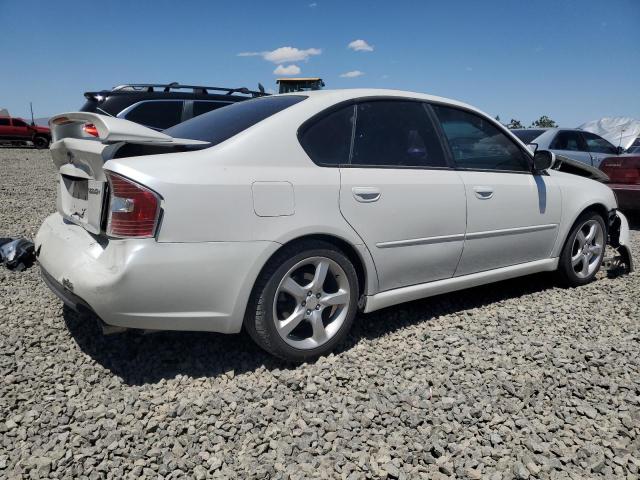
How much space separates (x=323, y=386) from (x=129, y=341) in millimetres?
1283

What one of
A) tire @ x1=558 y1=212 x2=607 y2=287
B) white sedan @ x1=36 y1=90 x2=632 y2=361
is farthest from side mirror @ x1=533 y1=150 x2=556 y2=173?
tire @ x1=558 y1=212 x2=607 y2=287

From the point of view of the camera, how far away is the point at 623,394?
8.65 feet

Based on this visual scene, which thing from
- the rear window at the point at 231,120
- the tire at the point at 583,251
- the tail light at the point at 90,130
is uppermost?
the rear window at the point at 231,120

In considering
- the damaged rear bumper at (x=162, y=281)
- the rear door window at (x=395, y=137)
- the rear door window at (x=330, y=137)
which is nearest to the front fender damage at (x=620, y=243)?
the rear door window at (x=395, y=137)

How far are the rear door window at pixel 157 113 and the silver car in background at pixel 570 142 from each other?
19.2 feet

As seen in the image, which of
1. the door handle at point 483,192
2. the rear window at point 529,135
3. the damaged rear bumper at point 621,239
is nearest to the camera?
the door handle at point 483,192

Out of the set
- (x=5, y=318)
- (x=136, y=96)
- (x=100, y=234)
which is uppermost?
(x=136, y=96)

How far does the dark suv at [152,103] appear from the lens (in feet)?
24.6

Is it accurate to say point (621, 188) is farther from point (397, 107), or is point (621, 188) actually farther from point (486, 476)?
point (486, 476)

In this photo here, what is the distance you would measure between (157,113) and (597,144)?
8300 mm

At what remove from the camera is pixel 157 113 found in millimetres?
7852

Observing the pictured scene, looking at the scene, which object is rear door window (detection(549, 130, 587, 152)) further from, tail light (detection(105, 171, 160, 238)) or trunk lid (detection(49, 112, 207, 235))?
tail light (detection(105, 171, 160, 238))

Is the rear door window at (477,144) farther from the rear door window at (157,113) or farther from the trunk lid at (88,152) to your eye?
the rear door window at (157,113)

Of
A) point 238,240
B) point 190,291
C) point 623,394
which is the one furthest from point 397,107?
point 623,394
